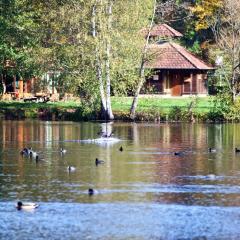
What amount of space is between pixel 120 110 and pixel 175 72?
18.8 metres

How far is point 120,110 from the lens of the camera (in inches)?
3425

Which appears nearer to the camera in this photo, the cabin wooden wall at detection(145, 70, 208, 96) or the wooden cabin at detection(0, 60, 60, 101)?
the wooden cabin at detection(0, 60, 60, 101)

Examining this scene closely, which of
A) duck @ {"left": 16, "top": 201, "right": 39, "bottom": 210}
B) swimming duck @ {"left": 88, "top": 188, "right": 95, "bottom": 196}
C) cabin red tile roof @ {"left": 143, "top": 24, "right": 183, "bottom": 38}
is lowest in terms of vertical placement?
duck @ {"left": 16, "top": 201, "right": 39, "bottom": 210}

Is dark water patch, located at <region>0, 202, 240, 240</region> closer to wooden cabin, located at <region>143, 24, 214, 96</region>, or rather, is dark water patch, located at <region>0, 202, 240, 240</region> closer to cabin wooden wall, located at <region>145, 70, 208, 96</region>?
wooden cabin, located at <region>143, 24, 214, 96</region>

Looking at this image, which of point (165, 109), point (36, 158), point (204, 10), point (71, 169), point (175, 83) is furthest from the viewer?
point (204, 10)

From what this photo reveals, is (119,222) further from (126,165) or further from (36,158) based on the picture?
(36,158)

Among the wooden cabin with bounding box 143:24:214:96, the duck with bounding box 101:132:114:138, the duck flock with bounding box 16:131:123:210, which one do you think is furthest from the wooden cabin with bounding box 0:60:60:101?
the duck flock with bounding box 16:131:123:210

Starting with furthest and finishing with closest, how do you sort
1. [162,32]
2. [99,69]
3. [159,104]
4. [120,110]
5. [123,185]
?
[162,32] → [159,104] → [120,110] → [99,69] → [123,185]

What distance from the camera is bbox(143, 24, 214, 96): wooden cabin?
338 feet

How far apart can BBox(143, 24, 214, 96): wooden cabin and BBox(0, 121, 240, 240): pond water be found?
29434 mm

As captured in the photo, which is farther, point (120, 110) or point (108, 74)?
point (120, 110)

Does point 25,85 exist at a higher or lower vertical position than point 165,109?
higher

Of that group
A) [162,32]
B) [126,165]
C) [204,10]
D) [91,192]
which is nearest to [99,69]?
[162,32]

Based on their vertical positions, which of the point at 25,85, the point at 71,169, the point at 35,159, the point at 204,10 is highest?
the point at 204,10
